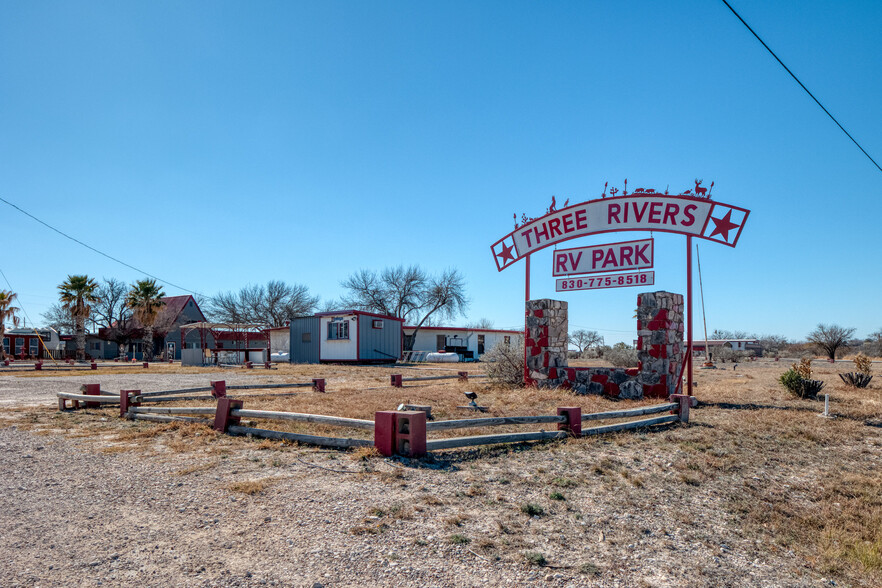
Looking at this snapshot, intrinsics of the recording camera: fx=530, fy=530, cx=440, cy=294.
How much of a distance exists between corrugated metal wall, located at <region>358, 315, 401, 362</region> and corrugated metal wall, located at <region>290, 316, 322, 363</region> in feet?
11.5

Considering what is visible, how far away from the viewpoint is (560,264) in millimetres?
14039

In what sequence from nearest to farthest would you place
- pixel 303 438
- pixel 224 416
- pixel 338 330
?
pixel 303 438, pixel 224 416, pixel 338 330

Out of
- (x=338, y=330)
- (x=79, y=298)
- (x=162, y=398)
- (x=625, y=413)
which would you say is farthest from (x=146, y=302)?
(x=625, y=413)

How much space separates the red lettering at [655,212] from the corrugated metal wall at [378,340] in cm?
2228

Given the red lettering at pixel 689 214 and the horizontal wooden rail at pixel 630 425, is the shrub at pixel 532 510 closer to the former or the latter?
the horizontal wooden rail at pixel 630 425

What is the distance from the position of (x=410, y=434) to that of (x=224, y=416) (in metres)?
3.23

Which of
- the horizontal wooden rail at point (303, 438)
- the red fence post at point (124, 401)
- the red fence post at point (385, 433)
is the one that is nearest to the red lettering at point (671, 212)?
the red fence post at point (385, 433)

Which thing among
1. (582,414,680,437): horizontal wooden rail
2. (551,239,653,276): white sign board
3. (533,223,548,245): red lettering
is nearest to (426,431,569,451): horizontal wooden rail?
(582,414,680,437): horizontal wooden rail

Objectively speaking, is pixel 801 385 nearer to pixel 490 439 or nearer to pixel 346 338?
pixel 490 439

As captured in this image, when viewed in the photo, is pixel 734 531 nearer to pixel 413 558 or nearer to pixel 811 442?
pixel 413 558

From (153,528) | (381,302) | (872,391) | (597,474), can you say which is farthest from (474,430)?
(381,302)

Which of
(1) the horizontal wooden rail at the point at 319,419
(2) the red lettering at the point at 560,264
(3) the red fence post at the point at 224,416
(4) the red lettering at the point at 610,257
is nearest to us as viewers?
(1) the horizontal wooden rail at the point at 319,419

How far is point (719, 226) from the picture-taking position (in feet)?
39.1

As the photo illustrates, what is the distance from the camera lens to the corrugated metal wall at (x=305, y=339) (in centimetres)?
3462
